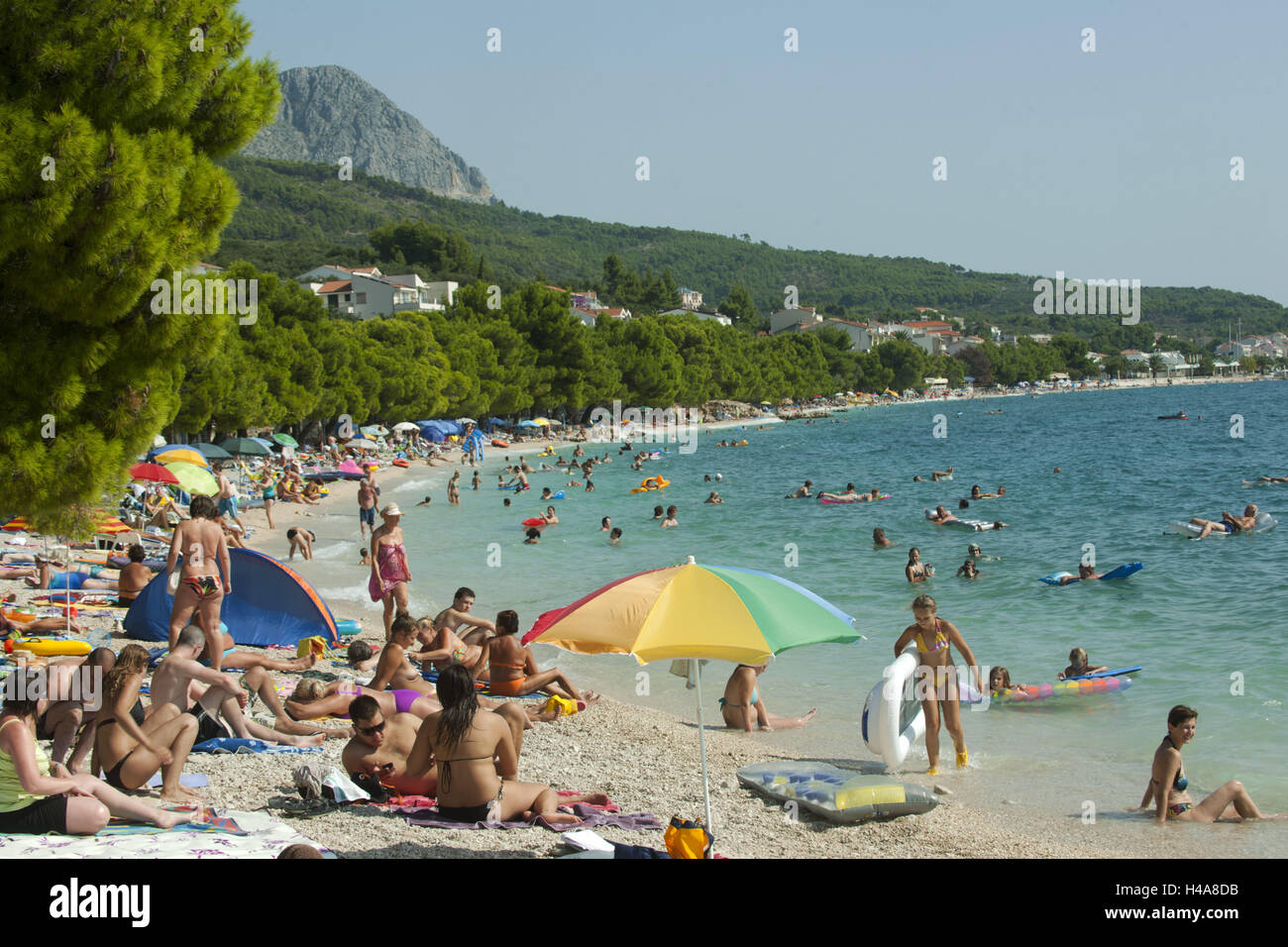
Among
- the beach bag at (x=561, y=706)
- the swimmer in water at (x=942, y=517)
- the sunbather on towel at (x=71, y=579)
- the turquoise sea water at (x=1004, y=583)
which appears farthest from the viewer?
the swimmer in water at (x=942, y=517)

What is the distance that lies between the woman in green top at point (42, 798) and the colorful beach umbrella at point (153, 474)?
12550mm

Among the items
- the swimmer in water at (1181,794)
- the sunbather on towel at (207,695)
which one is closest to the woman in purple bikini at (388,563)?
the sunbather on towel at (207,695)

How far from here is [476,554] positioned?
81.1ft

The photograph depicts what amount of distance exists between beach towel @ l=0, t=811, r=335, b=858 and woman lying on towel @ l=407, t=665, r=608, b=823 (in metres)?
0.94

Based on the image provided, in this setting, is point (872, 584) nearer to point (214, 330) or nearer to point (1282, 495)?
point (214, 330)

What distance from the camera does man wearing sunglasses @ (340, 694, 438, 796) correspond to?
7.14 m

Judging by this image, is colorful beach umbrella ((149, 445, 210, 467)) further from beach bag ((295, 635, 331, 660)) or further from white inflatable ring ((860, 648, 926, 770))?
white inflatable ring ((860, 648, 926, 770))

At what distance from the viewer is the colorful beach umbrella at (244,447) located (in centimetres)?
3938

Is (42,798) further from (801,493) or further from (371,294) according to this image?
(371,294)

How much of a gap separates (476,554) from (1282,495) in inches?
1114

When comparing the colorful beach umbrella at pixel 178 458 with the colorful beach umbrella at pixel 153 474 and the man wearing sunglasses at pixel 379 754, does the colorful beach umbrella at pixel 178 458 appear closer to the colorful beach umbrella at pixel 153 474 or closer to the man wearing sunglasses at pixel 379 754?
the colorful beach umbrella at pixel 153 474

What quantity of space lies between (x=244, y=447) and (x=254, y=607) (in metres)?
29.4

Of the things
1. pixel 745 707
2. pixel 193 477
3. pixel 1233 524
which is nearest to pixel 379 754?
pixel 745 707
